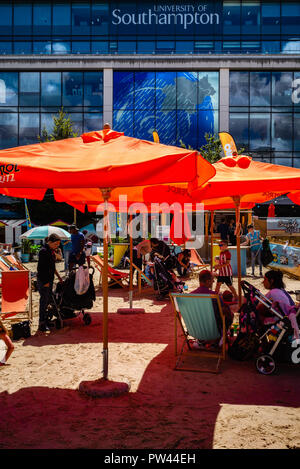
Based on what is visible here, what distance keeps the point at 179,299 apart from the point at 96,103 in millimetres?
31150

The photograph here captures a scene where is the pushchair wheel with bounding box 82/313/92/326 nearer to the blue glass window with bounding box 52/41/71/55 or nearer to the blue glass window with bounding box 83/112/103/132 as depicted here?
the blue glass window with bounding box 83/112/103/132

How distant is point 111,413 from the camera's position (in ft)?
13.8

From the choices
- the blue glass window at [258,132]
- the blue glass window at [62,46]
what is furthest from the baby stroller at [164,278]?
the blue glass window at [62,46]

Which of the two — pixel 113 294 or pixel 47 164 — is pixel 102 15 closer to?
pixel 113 294

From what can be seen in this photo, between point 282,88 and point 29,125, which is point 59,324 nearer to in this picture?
point 29,125

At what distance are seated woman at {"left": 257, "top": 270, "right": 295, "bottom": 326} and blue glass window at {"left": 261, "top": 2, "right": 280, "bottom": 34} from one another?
35.0 metres

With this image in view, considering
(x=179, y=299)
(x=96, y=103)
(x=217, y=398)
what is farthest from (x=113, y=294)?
(x=96, y=103)

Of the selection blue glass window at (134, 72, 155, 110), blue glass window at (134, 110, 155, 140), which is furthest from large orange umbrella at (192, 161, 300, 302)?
blue glass window at (134, 72, 155, 110)

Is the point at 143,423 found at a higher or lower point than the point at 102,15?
lower

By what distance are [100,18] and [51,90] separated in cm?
748

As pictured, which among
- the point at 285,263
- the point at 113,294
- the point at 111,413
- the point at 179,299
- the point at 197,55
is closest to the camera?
the point at 111,413

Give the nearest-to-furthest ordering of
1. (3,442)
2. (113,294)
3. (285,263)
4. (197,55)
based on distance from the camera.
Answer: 1. (3,442)
2. (113,294)
3. (285,263)
4. (197,55)

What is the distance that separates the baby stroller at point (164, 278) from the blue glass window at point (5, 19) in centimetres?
3272

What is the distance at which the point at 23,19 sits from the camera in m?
35.6
